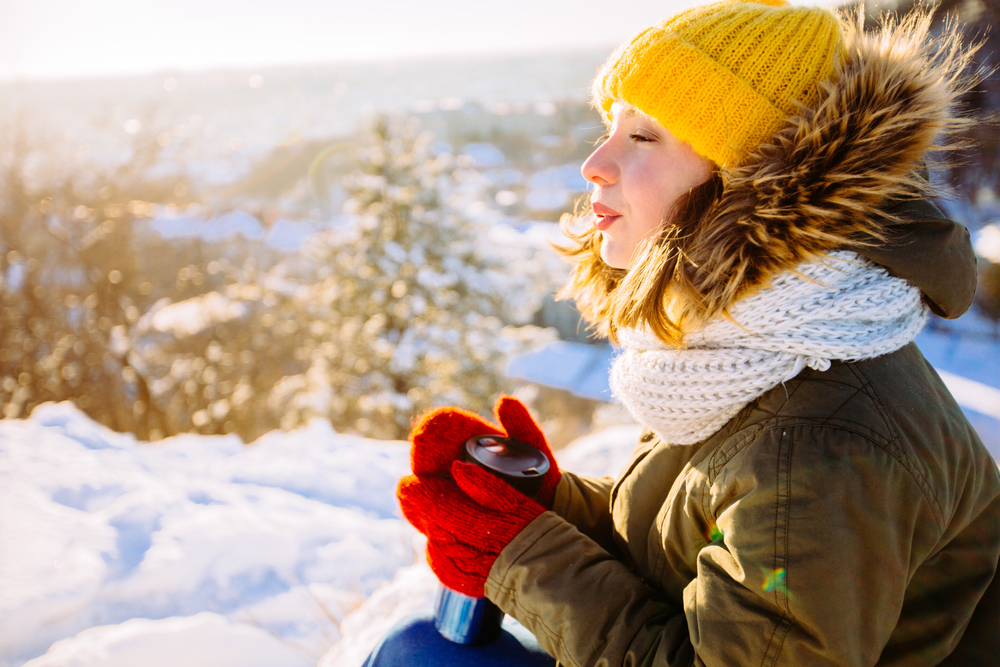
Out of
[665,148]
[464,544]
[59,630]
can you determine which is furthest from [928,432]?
[59,630]

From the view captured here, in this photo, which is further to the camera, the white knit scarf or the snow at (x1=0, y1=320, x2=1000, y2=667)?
the snow at (x1=0, y1=320, x2=1000, y2=667)

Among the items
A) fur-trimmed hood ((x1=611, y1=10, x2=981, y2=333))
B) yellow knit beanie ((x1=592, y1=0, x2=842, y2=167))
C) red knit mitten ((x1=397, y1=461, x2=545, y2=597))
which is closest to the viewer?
fur-trimmed hood ((x1=611, y1=10, x2=981, y2=333))

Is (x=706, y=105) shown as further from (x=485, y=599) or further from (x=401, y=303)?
(x=401, y=303)

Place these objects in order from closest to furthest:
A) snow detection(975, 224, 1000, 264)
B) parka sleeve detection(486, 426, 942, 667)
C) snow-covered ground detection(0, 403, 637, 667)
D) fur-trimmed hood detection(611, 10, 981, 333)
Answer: parka sleeve detection(486, 426, 942, 667), fur-trimmed hood detection(611, 10, 981, 333), snow-covered ground detection(0, 403, 637, 667), snow detection(975, 224, 1000, 264)

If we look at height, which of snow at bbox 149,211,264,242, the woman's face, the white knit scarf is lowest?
snow at bbox 149,211,264,242

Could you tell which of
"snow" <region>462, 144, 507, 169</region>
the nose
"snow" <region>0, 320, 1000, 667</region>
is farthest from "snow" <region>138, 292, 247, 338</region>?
"snow" <region>462, 144, 507, 169</region>

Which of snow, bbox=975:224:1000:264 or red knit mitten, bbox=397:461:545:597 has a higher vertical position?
red knit mitten, bbox=397:461:545:597

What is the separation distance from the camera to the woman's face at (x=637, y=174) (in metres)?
1.10

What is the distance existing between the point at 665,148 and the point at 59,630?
252 centimetres

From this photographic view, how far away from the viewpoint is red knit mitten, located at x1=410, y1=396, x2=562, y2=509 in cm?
130

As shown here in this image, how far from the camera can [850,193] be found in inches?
36.2

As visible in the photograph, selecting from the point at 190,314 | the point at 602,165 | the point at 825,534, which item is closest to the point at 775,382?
the point at 825,534

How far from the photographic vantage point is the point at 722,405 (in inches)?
39.8

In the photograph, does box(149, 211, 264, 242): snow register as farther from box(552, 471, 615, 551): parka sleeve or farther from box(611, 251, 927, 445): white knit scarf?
box(611, 251, 927, 445): white knit scarf
